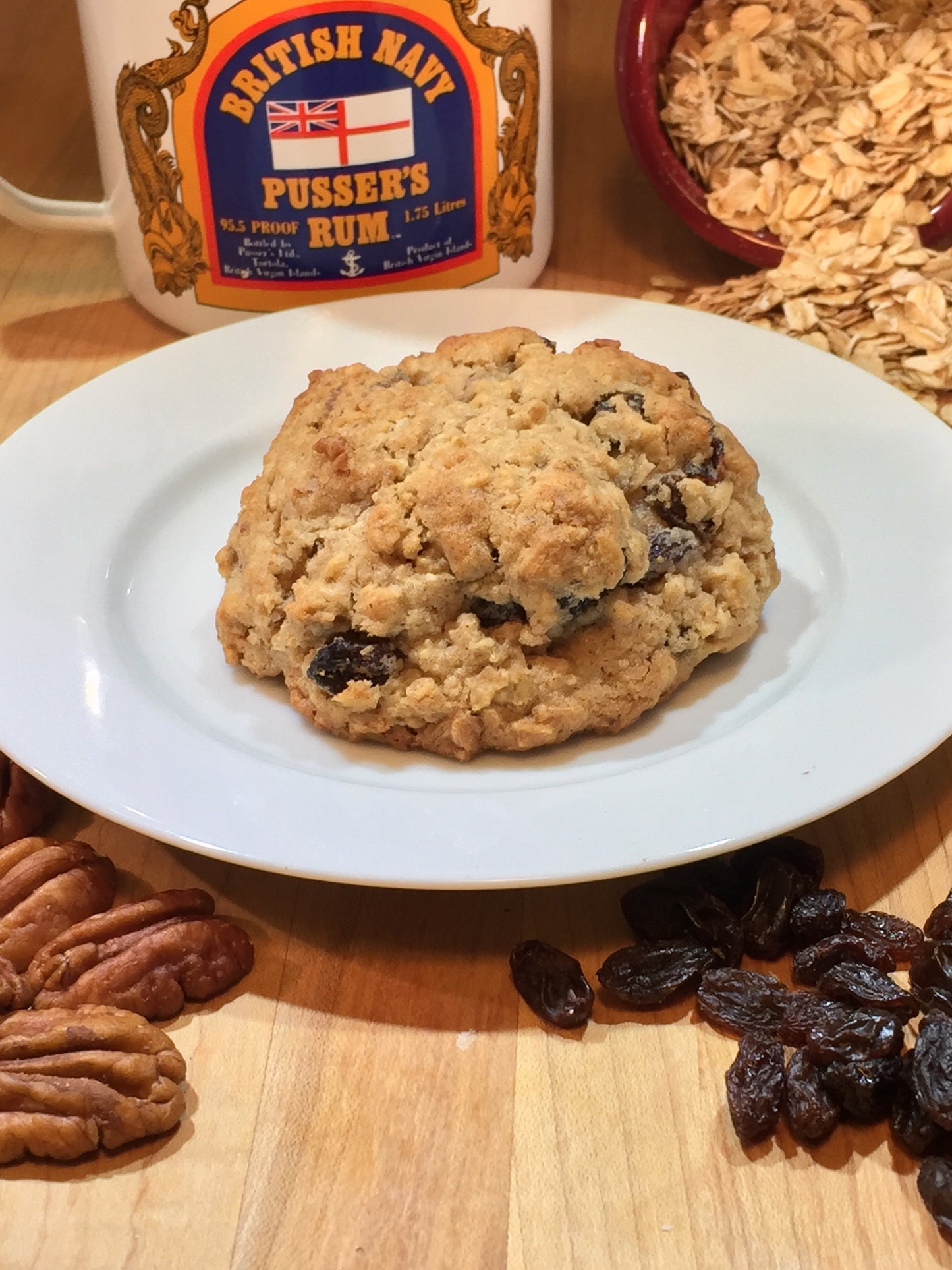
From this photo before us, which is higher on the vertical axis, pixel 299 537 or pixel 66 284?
pixel 299 537

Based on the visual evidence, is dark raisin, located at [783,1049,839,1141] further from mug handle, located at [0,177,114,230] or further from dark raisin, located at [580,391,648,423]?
mug handle, located at [0,177,114,230]

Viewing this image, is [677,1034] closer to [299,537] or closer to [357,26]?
[299,537]

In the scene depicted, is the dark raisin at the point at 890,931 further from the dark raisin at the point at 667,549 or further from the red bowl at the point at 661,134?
the red bowl at the point at 661,134

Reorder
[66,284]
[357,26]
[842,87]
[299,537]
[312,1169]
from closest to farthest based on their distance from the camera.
Answer: [312,1169]
[299,537]
[357,26]
[842,87]
[66,284]

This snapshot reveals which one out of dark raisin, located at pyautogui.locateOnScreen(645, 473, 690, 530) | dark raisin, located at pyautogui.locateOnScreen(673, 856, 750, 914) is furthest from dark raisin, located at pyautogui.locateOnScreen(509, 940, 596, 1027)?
dark raisin, located at pyautogui.locateOnScreen(645, 473, 690, 530)

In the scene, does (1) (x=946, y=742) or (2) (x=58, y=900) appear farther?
(1) (x=946, y=742)

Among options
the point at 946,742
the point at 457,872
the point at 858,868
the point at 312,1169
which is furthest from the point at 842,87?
the point at 312,1169

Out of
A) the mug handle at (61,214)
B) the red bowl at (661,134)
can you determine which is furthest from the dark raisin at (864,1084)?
the mug handle at (61,214)
